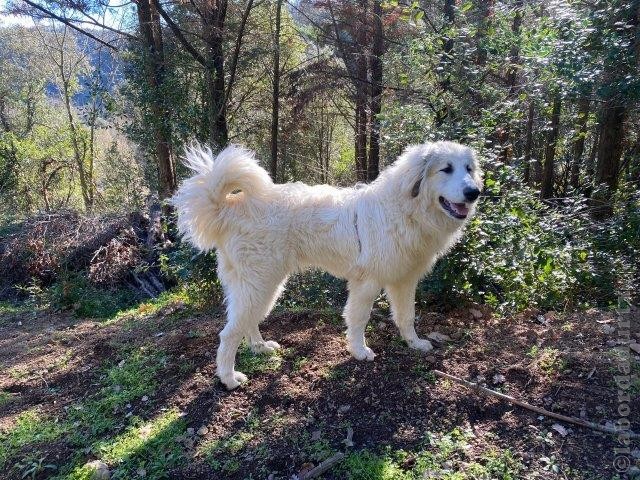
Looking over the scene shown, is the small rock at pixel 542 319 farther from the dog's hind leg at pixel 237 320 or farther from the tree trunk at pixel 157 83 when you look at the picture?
the tree trunk at pixel 157 83

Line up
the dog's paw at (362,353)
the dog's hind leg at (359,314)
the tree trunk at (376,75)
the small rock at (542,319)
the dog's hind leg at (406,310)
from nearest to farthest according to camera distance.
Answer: the dog's hind leg at (359,314) < the dog's paw at (362,353) < the dog's hind leg at (406,310) < the small rock at (542,319) < the tree trunk at (376,75)

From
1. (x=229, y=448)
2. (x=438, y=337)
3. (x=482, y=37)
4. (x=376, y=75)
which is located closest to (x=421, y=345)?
(x=438, y=337)

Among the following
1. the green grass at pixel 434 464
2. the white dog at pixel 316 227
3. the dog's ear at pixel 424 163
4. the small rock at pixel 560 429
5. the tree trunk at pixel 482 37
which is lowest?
the green grass at pixel 434 464

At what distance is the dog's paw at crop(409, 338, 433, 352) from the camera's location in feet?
14.3

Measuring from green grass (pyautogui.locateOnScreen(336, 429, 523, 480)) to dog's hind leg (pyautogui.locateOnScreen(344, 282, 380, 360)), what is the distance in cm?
112

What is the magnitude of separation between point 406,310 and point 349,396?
1053 millimetres

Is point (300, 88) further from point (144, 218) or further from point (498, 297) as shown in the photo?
point (498, 297)

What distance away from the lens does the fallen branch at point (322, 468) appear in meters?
3.01

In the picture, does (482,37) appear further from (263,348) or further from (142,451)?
(142,451)

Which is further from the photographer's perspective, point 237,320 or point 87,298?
point 87,298

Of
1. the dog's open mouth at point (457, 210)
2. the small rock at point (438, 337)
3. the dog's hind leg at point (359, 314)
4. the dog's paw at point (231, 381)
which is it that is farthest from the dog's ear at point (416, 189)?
the dog's paw at point (231, 381)

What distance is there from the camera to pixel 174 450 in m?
3.35

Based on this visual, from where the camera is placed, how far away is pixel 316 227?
4.09 metres

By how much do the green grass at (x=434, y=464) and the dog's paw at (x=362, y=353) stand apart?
106 centimetres
